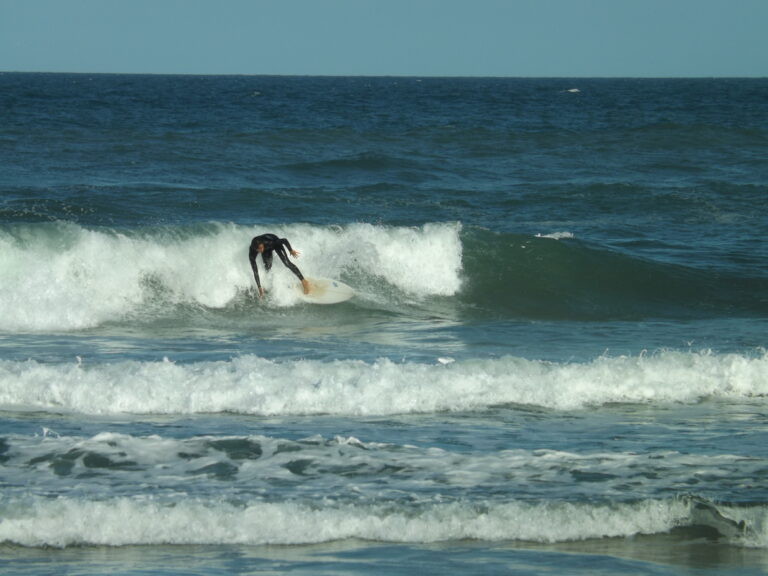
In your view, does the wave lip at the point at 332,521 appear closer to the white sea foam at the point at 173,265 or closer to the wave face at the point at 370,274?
the white sea foam at the point at 173,265

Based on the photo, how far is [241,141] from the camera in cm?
3156

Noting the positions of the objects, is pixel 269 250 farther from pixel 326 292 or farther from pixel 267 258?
pixel 326 292

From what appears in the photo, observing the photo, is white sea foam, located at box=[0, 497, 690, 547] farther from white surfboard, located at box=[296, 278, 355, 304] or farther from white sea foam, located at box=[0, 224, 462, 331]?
white surfboard, located at box=[296, 278, 355, 304]

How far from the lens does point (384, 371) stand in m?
9.43

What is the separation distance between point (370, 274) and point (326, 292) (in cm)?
151

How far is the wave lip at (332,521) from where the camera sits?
6.03 meters

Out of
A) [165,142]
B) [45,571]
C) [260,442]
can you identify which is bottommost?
[45,571]

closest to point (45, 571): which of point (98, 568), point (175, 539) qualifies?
point (98, 568)

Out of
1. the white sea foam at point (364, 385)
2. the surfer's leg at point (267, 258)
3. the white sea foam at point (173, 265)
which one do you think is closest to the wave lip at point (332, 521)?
the white sea foam at point (364, 385)

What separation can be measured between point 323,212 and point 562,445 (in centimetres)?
1317

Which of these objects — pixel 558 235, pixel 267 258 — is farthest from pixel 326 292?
pixel 558 235

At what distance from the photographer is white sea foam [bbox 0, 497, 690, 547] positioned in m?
6.03

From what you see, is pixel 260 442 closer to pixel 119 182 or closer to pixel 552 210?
pixel 552 210

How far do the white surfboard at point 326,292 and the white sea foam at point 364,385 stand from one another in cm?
446
